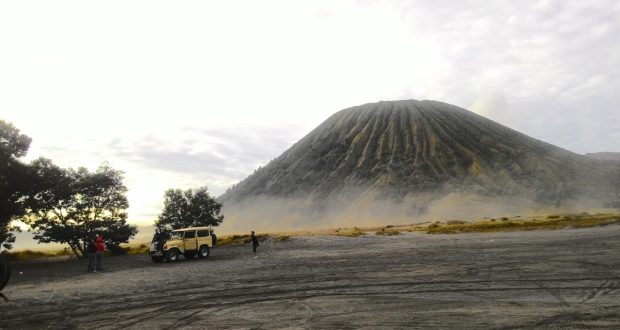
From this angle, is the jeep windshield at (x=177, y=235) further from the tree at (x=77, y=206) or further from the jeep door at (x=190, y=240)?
the tree at (x=77, y=206)

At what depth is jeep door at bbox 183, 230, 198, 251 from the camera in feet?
103

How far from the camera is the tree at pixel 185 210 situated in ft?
185

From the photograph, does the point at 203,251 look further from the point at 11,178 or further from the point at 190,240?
the point at 11,178

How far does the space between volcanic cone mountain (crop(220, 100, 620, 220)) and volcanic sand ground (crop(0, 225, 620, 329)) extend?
91.6 metres

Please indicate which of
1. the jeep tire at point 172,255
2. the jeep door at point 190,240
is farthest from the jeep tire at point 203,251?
the jeep tire at point 172,255

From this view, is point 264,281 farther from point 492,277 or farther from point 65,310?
point 492,277

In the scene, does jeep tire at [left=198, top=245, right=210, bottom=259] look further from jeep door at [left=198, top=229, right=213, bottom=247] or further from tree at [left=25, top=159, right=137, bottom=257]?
tree at [left=25, top=159, right=137, bottom=257]

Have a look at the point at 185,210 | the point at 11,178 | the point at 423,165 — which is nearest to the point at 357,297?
the point at 11,178

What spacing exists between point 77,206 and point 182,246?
16.7 metres

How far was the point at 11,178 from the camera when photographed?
3575cm

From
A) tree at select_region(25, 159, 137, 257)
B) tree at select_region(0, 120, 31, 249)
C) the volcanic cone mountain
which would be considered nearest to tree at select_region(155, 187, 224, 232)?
tree at select_region(25, 159, 137, 257)

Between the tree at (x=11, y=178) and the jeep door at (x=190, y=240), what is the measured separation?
15623 mm

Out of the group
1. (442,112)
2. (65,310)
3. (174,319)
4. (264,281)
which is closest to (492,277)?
(264,281)

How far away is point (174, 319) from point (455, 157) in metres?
120
